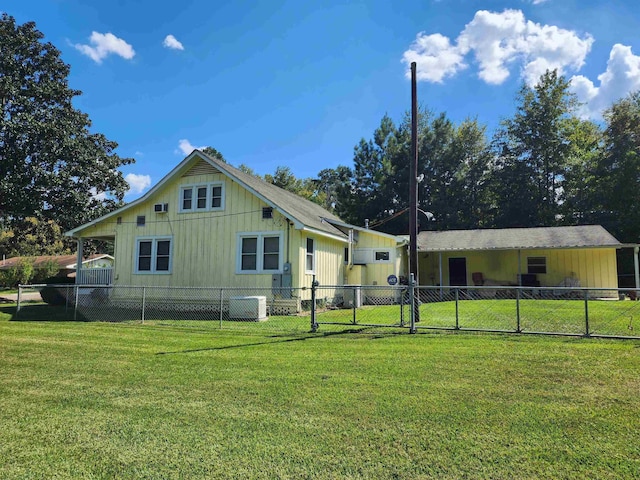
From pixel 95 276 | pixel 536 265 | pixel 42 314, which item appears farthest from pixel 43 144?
pixel 536 265

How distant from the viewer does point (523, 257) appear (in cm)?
2095

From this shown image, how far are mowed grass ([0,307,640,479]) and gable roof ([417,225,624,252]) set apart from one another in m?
13.0

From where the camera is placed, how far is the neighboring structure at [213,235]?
48.2 ft

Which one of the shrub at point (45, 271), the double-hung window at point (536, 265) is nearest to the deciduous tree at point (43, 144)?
the shrub at point (45, 271)

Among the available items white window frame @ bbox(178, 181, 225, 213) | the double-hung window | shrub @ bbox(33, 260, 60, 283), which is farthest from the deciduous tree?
the double-hung window

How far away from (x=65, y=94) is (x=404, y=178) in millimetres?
24756

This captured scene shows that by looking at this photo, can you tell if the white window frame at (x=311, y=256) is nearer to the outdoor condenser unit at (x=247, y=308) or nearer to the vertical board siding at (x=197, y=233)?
the vertical board siding at (x=197, y=233)

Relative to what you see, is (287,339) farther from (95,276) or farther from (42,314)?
(95,276)

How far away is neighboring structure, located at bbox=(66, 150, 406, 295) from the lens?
14.7 m

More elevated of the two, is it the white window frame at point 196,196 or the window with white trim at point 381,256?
the white window frame at point 196,196

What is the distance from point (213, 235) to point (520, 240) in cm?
1501

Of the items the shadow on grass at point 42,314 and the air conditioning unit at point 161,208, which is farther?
the air conditioning unit at point 161,208

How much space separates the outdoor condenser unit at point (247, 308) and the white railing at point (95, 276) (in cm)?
756

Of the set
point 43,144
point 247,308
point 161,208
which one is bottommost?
point 247,308
